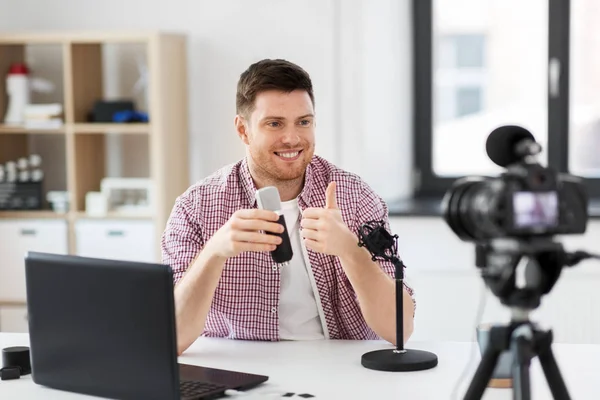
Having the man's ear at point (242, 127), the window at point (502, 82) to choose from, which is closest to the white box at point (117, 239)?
the window at point (502, 82)

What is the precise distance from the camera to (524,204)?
1413 millimetres

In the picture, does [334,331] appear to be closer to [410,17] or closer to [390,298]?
[390,298]

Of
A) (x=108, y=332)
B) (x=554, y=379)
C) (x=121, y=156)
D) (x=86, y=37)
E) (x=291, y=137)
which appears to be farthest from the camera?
(x=121, y=156)

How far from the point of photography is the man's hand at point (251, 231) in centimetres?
203

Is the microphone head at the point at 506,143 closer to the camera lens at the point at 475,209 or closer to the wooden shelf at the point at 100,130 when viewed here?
the camera lens at the point at 475,209

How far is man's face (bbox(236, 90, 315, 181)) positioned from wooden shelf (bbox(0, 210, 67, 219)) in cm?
184

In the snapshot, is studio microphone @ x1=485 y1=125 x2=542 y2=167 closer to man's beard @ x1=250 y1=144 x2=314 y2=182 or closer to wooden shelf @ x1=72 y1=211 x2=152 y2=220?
man's beard @ x1=250 y1=144 x2=314 y2=182

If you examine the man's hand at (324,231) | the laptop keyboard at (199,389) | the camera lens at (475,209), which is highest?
the camera lens at (475,209)

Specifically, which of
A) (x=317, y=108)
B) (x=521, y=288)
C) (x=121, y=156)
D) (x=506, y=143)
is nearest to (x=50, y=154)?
(x=121, y=156)

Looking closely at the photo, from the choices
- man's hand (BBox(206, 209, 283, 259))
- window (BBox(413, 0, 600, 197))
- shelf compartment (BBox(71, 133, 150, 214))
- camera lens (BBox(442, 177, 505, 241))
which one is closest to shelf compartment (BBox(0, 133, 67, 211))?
shelf compartment (BBox(71, 133, 150, 214))

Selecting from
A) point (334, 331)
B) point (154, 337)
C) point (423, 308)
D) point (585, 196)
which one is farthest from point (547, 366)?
point (423, 308)

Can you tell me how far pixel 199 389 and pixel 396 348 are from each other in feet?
1.62

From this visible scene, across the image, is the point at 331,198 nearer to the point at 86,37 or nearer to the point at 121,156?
the point at 86,37

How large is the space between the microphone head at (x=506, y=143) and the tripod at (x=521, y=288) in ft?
0.56
